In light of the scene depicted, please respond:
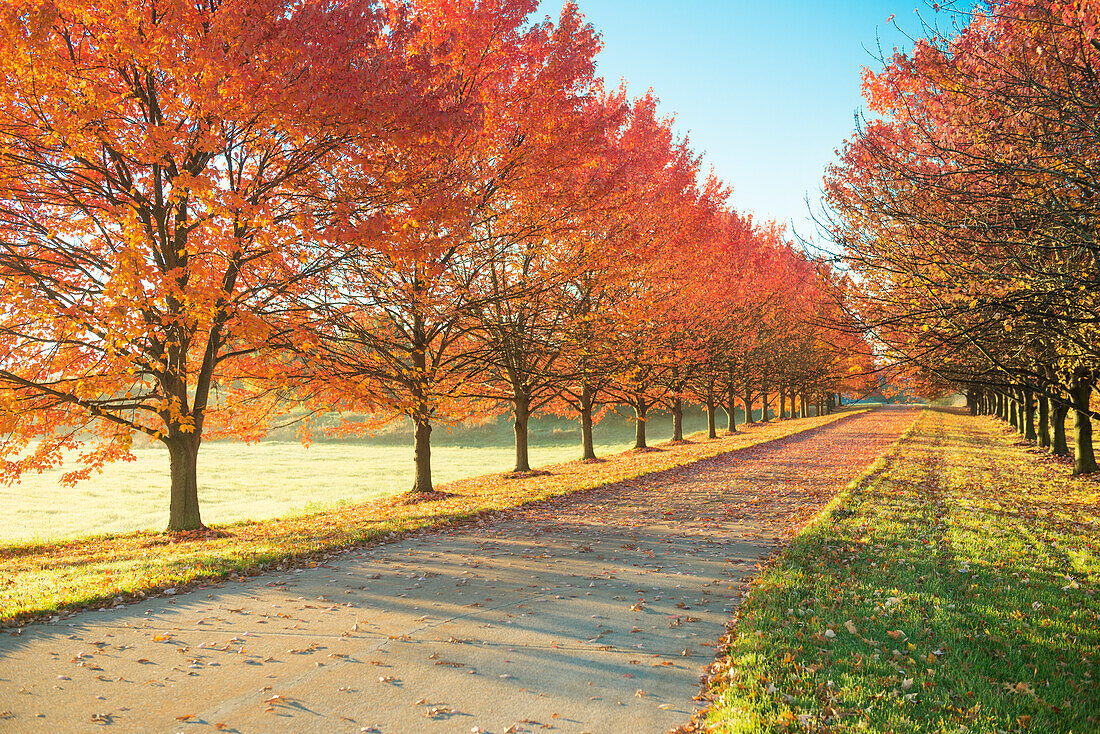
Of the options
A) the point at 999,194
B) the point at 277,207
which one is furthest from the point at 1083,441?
the point at 277,207

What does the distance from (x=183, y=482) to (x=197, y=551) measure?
3.06 m

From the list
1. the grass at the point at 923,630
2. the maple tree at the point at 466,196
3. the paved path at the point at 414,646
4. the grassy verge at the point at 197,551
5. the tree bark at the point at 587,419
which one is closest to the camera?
the grass at the point at 923,630

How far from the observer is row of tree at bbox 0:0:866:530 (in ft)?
28.0

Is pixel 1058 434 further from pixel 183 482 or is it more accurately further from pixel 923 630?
pixel 183 482

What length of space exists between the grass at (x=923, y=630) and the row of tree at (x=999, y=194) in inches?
96.4

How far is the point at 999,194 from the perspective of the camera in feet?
22.6

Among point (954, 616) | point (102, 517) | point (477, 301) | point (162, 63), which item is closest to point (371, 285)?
point (477, 301)

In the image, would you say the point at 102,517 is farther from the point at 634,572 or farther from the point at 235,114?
the point at 634,572

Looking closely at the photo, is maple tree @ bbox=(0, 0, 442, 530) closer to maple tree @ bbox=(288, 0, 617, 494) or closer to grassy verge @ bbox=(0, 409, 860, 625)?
maple tree @ bbox=(288, 0, 617, 494)

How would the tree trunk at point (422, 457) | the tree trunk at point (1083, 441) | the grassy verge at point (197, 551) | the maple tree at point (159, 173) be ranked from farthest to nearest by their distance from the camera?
the tree trunk at point (422, 457), the tree trunk at point (1083, 441), the maple tree at point (159, 173), the grassy verge at point (197, 551)

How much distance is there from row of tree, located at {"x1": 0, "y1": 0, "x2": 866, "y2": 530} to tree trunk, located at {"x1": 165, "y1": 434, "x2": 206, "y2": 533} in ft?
0.13

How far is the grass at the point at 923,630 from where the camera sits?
4090 mm

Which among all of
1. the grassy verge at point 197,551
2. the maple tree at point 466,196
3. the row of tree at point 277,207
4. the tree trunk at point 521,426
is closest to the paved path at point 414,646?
the grassy verge at point 197,551

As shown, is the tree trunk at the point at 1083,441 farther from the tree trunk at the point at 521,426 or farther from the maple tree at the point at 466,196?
the tree trunk at the point at 521,426
